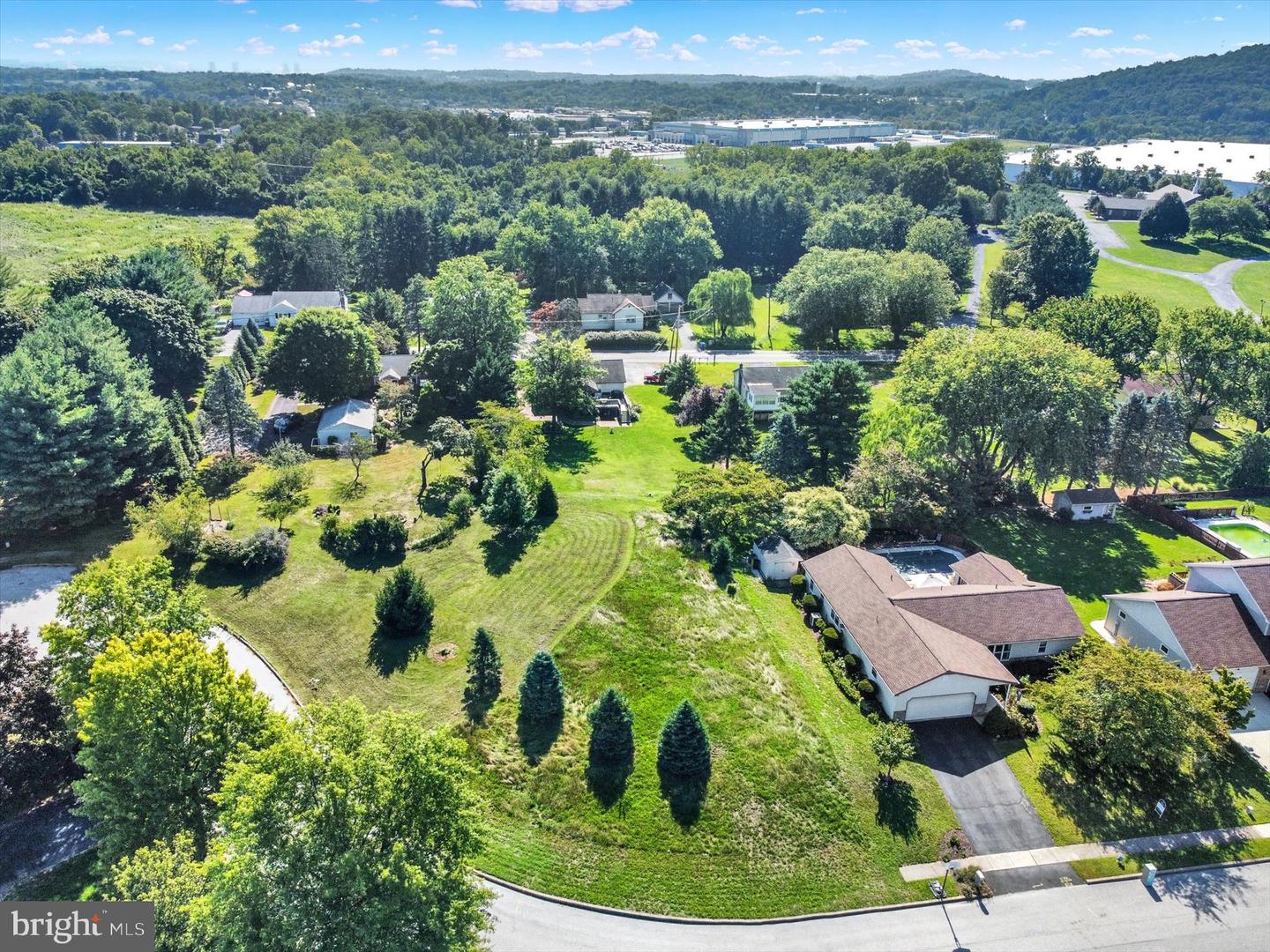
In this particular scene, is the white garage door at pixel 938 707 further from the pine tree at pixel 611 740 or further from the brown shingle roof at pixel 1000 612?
the pine tree at pixel 611 740

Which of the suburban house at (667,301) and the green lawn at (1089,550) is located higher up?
the suburban house at (667,301)

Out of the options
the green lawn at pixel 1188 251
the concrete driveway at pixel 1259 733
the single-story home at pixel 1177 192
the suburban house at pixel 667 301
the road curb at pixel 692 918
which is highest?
A: the single-story home at pixel 1177 192

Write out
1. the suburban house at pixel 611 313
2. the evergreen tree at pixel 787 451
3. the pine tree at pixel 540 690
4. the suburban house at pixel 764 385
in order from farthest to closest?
the suburban house at pixel 611 313
the suburban house at pixel 764 385
the evergreen tree at pixel 787 451
the pine tree at pixel 540 690

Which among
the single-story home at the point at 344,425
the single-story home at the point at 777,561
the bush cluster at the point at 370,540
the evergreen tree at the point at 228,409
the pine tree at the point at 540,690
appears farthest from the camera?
the single-story home at the point at 344,425

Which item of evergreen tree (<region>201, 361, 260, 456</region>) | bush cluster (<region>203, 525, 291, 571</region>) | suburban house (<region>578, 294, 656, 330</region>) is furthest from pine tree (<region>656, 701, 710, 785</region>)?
suburban house (<region>578, 294, 656, 330</region>)

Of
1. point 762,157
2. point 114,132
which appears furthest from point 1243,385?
point 114,132

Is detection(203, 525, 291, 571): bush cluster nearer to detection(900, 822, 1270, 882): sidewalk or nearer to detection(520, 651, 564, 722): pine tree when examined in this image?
detection(520, 651, 564, 722): pine tree

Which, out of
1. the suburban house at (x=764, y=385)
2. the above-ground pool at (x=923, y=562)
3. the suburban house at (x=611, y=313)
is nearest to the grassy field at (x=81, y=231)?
the suburban house at (x=611, y=313)

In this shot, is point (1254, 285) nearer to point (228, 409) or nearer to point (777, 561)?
point (777, 561)
